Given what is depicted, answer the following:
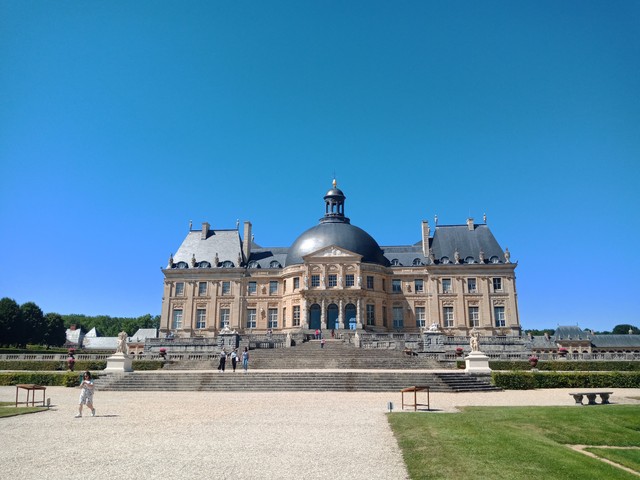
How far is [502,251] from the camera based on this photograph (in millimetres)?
Answer: 59062

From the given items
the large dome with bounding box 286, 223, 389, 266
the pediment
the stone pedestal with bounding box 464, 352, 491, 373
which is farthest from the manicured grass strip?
the large dome with bounding box 286, 223, 389, 266

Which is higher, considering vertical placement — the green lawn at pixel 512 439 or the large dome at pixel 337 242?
the large dome at pixel 337 242

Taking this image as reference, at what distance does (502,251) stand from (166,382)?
45329 mm

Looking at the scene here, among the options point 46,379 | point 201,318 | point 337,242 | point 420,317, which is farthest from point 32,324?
point 420,317

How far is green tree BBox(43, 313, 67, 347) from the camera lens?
7836cm

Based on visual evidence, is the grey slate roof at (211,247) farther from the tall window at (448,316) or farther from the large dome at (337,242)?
the tall window at (448,316)

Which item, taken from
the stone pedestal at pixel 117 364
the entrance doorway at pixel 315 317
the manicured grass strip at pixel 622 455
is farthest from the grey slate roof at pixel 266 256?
the manicured grass strip at pixel 622 455

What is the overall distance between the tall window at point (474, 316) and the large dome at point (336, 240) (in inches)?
456

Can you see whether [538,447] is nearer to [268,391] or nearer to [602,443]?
[602,443]

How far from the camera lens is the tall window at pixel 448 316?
2255 inches

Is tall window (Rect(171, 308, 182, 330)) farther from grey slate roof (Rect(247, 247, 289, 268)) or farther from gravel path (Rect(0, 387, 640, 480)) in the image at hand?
gravel path (Rect(0, 387, 640, 480))

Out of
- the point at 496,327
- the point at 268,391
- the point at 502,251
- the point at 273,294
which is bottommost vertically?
the point at 268,391

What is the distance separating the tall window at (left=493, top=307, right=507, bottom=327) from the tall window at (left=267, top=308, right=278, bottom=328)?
25970mm

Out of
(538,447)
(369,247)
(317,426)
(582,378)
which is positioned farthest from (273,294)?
(538,447)
